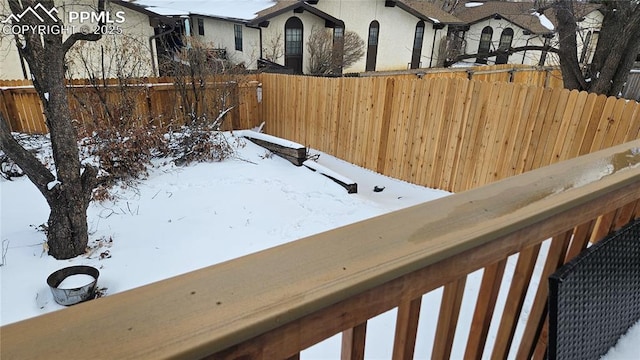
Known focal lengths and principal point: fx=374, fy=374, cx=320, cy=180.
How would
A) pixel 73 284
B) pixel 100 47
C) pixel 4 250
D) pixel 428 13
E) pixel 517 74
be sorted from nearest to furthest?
pixel 73 284, pixel 4 250, pixel 100 47, pixel 517 74, pixel 428 13

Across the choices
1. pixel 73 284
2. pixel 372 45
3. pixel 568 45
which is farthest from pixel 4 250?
pixel 372 45

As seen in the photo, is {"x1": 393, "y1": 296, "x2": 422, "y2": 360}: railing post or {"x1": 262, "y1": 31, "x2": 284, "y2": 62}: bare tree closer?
{"x1": 393, "y1": 296, "x2": 422, "y2": 360}: railing post

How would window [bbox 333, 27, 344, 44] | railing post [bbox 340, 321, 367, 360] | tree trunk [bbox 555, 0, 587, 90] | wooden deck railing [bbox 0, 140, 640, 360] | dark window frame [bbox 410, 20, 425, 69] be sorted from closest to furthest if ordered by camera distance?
wooden deck railing [bbox 0, 140, 640, 360]
railing post [bbox 340, 321, 367, 360]
tree trunk [bbox 555, 0, 587, 90]
window [bbox 333, 27, 344, 44]
dark window frame [bbox 410, 20, 425, 69]

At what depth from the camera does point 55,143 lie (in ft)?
11.4

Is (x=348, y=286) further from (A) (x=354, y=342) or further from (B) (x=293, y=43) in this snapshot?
(B) (x=293, y=43)

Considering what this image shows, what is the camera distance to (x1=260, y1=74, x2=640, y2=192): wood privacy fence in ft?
13.9

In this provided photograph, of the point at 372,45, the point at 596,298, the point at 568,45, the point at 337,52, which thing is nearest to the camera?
the point at 596,298

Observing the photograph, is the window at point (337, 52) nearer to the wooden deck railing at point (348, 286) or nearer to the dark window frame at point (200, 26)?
the dark window frame at point (200, 26)

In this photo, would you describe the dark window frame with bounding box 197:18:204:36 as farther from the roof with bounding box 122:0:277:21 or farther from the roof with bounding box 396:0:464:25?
the roof with bounding box 396:0:464:25

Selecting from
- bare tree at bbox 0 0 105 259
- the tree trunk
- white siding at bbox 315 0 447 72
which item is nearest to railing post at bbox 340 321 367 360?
bare tree at bbox 0 0 105 259

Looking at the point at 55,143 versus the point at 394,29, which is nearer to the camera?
the point at 55,143

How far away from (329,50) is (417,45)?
6705 millimetres

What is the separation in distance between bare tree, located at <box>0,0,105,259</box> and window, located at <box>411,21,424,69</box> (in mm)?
18652

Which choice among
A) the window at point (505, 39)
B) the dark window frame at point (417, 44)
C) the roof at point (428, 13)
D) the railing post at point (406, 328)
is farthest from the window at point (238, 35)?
the railing post at point (406, 328)
